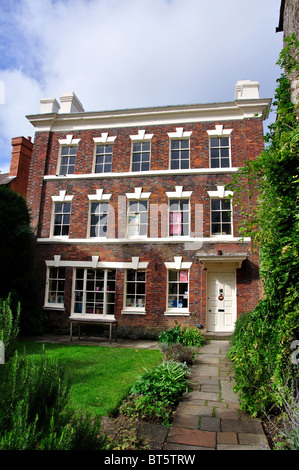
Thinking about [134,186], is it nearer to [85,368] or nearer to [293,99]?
[85,368]

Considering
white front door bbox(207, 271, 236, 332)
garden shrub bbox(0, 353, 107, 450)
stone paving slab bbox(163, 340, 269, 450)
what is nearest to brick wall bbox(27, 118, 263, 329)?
white front door bbox(207, 271, 236, 332)

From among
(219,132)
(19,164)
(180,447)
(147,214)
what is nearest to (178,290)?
(147,214)

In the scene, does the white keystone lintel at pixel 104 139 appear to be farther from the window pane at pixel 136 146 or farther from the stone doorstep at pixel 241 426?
the stone doorstep at pixel 241 426

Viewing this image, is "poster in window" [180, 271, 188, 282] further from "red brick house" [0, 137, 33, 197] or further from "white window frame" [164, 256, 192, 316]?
"red brick house" [0, 137, 33, 197]

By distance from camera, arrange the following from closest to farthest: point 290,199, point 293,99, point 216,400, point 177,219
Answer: point 290,199 → point 293,99 → point 216,400 → point 177,219

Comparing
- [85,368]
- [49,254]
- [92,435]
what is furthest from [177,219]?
[92,435]

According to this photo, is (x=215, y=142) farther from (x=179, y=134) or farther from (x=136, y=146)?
(x=136, y=146)

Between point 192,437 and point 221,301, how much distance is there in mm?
8854

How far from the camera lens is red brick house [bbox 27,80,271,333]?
12.4 meters

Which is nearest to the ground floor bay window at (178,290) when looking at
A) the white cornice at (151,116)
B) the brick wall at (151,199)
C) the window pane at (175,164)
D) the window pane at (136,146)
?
the brick wall at (151,199)

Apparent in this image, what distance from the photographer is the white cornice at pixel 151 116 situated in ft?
43.1

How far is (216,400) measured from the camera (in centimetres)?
517

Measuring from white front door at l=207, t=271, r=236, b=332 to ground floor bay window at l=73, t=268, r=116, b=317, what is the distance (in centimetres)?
404

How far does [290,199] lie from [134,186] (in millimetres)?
10085
